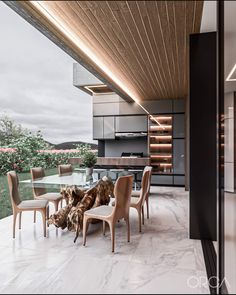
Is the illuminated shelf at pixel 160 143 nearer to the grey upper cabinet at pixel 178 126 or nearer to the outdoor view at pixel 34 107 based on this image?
the grey upper cabinet at pixel 178 126

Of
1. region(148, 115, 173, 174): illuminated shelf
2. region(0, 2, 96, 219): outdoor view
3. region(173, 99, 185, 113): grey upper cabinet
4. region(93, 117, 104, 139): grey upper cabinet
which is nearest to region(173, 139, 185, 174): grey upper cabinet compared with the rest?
region(148, 115, 173, 174): illuminated shelf

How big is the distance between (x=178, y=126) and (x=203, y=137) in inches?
167

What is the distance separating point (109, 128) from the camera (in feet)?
25.3

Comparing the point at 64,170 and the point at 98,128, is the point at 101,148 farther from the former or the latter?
the point at 64,170

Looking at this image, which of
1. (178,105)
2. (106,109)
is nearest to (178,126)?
(178,105)

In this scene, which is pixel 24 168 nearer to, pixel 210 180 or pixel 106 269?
pixel 106 269

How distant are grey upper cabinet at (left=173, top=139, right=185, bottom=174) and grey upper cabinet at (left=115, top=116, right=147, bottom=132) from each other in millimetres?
1090

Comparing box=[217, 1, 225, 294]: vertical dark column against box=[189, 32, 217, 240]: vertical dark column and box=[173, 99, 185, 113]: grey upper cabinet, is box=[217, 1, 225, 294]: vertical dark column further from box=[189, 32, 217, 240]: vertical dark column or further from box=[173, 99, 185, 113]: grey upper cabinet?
box=[173, 99, 185, 113]: grey upper cabinet

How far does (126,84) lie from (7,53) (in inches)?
122

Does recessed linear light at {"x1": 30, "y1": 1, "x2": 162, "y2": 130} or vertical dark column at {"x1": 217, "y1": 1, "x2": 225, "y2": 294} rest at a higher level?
recessed linear light at {"x1": 30, "y1": 1, "x2": 162, "y2": 130}

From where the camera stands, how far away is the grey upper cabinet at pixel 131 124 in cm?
752

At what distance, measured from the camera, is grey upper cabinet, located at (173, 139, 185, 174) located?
7234 mm

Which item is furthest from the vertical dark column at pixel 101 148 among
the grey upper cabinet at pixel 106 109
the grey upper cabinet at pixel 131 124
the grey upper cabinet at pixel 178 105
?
the grey upper cabinet at pixel 178 105

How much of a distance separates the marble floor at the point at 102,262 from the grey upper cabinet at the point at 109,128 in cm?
423
